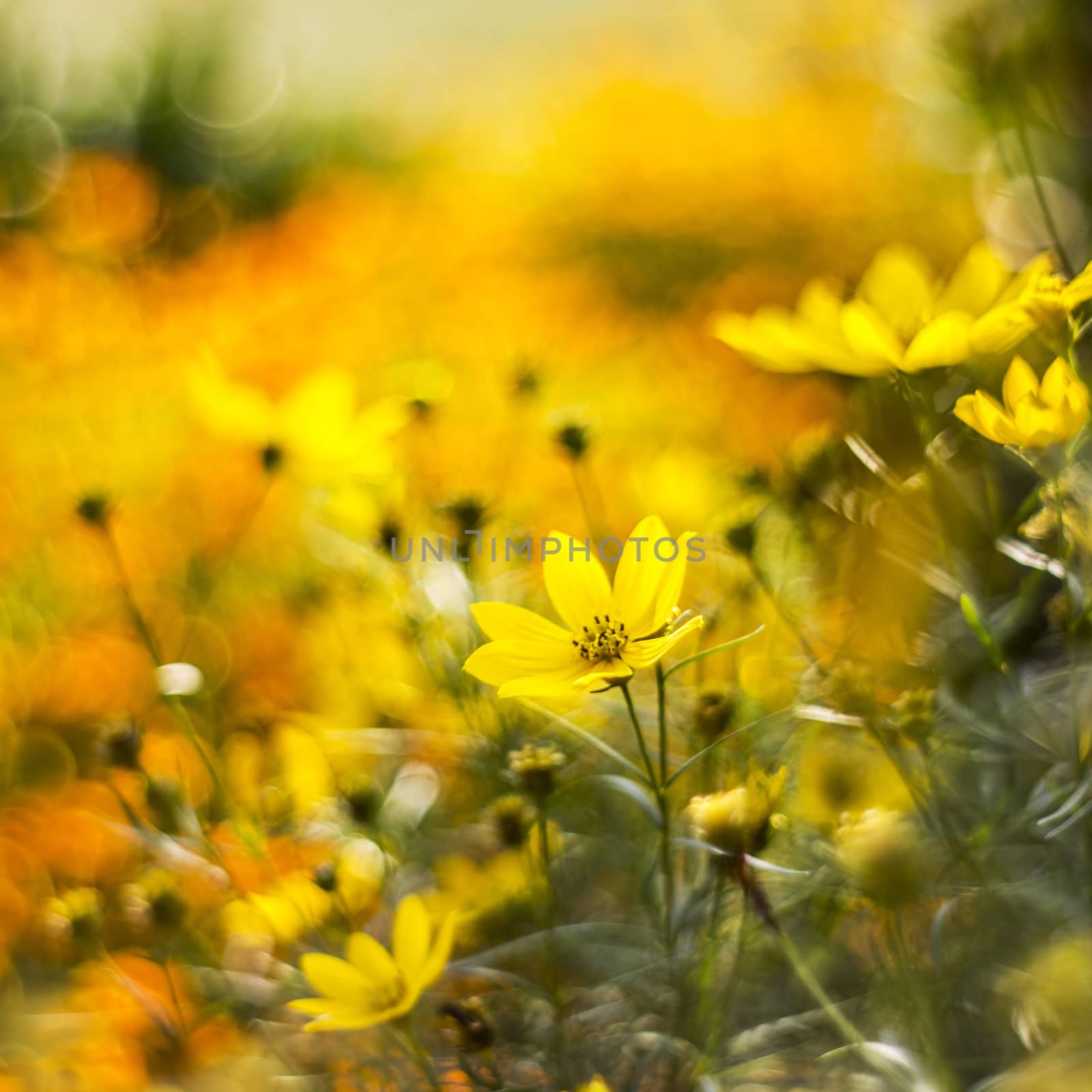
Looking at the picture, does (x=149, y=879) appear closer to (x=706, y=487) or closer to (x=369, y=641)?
(x=369, y=641)

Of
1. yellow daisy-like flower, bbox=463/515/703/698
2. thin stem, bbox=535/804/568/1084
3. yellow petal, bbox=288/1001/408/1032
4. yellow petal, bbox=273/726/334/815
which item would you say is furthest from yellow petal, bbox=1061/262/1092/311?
yellow petal, bbox=273/726/334/815

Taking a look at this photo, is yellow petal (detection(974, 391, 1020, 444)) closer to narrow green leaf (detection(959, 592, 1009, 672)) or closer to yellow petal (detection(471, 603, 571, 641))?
narrow green leaf (detection(959, 592, 1009, 672))

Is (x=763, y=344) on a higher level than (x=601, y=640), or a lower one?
higher

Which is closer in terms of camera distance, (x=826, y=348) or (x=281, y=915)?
(x=826, y=348)

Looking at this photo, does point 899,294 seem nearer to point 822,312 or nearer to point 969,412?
point 822,312

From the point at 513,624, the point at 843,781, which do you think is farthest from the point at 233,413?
the point at 843,781
